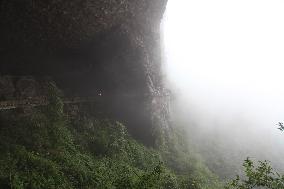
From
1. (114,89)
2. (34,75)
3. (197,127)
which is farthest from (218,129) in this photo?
(34,75)

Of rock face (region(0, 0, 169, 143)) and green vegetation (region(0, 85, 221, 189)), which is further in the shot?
rock face (region(0, 0, 169, 143))

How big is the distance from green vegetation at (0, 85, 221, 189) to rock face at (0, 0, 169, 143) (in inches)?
102

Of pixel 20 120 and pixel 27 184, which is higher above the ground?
pixel 20 120

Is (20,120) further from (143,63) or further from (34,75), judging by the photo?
(143,63)

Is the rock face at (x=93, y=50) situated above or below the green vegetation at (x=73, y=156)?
above

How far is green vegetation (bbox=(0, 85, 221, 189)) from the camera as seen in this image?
48.5ft

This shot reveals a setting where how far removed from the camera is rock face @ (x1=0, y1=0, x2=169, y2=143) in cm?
2077

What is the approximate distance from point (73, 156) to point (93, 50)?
9.00 m

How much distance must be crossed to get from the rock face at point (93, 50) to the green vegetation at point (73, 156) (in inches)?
102

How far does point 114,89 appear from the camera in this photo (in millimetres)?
26328

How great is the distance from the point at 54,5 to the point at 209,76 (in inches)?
1946

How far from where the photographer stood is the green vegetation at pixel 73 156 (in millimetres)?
14797

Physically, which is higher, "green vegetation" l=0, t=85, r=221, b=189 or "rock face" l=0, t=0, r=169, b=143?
"rock face" l=0, t=0, r=169, b=143

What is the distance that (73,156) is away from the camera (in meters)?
18.5
